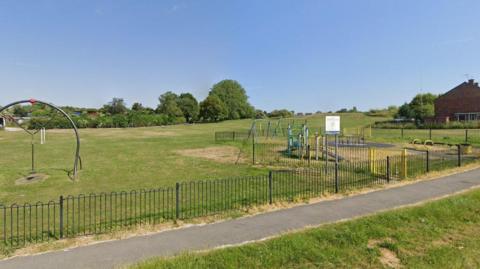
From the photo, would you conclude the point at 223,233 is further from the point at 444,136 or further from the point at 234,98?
the point at 234,98

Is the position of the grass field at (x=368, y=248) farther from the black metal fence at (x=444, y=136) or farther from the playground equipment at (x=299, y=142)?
the black metal fence at (x=444, y=136)

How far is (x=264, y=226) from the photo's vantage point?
7.25 meters

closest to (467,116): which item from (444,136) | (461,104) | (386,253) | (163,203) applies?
(461,104)

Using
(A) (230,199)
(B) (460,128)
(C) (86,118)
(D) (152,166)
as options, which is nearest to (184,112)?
(C) (86,118)

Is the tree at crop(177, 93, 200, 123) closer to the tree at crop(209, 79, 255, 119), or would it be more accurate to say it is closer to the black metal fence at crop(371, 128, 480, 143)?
the tree at crop(209, 79, 255, 119)

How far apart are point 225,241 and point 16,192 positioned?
9371mm

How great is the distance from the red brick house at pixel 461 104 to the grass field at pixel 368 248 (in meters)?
60.3

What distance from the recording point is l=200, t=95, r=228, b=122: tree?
91312 mm

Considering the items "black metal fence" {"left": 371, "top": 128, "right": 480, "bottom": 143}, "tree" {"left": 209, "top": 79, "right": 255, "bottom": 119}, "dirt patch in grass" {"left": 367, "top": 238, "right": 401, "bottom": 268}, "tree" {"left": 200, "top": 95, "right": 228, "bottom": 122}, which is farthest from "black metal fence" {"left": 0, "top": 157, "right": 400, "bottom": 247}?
"tree" {"left": 209, "top": 79, "right": 255, "bottom": 119}

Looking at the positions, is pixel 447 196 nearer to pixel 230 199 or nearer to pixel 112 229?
pixel 230 199

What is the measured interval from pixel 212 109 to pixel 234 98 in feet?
56.3

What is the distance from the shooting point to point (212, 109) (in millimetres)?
91375

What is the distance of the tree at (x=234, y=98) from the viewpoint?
10544cm

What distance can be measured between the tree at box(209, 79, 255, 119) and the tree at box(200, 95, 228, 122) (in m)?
9.40
